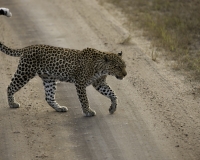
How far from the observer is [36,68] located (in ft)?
40.8

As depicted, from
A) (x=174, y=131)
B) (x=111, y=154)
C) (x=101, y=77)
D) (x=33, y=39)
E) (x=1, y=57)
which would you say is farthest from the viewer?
(x=33, y=39)

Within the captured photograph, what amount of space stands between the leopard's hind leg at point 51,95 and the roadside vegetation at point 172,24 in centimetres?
354

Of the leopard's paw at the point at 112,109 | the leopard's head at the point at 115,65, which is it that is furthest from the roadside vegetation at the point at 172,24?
the leopard's head at the point at 115,65

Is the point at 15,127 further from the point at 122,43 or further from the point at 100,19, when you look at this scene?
the point at 100,19

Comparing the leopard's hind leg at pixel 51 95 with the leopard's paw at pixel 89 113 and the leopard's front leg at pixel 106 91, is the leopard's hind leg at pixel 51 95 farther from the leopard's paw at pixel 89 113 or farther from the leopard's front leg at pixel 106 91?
the leopard's front leg at pixel 106 91

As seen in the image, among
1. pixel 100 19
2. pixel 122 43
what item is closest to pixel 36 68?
pixel 122 43

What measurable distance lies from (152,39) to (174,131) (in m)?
5.99

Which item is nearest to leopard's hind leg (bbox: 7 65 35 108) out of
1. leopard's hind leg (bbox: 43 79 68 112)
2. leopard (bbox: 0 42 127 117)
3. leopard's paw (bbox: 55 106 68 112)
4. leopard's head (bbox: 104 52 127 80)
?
leopard (bbox: 0 42 127 117)

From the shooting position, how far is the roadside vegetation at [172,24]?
16.0 meters

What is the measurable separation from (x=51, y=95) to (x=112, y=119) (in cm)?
128

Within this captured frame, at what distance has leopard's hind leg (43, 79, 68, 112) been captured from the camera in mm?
12695

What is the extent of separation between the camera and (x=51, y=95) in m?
12.7

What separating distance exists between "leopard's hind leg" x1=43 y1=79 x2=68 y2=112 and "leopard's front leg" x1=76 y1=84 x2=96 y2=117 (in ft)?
1.85

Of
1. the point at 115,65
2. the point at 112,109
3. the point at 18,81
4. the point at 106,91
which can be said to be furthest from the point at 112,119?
the point at 18,81
